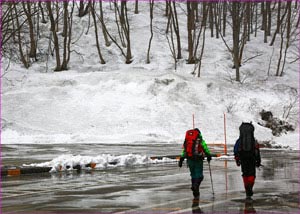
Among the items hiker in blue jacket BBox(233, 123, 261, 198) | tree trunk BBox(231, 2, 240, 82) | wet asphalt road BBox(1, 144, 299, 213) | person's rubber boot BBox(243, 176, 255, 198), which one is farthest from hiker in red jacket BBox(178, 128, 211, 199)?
tree trunk BBox(231, 2, 240, 82)

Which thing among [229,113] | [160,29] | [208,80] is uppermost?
[160,29]

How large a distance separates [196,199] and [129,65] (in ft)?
132

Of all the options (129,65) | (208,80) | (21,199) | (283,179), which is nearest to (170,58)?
(129,65)

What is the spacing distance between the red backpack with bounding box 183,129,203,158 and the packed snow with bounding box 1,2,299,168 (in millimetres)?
18288

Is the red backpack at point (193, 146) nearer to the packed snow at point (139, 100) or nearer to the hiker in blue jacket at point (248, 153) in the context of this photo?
the hiker in blue jacket at point (248, 153)

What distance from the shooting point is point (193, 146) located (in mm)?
11234

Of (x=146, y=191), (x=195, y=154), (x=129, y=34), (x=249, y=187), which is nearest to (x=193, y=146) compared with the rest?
(x=195, y=154)

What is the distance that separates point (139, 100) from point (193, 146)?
28.6m

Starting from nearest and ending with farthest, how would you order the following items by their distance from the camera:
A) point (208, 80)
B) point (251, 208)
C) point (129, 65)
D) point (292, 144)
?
point (251, 208) < point (292, 144) < point (208, 80) < point (129, 65)

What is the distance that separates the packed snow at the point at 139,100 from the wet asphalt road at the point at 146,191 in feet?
44.1

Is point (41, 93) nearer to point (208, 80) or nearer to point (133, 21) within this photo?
point (208, 80)

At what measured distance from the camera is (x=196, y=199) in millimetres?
10891

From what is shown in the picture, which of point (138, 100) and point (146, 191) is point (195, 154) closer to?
point (146, 191)

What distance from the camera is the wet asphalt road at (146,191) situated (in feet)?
32.3
